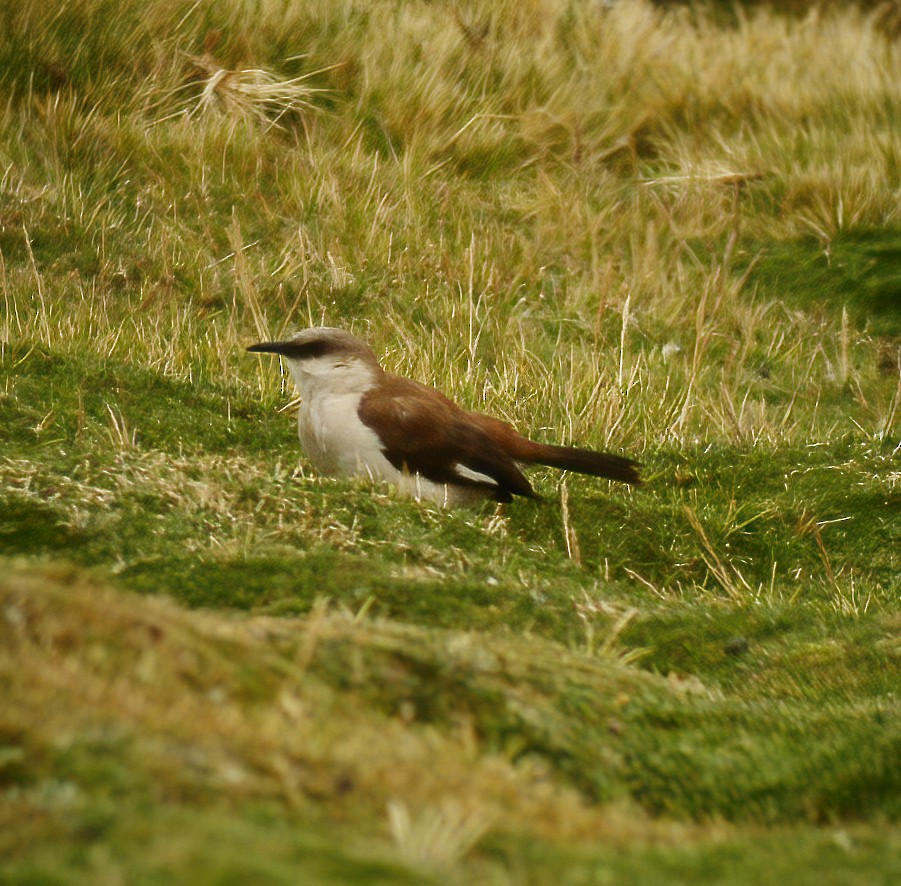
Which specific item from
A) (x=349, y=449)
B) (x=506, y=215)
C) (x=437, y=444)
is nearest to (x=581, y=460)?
(x=437, y=444)

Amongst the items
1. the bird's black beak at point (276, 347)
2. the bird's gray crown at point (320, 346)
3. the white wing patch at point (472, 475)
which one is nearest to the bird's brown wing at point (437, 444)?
the white wing patch at point (472, 475)

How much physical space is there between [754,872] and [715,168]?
8.11 m

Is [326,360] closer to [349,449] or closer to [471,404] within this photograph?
[349,449]

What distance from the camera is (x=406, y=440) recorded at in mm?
4883

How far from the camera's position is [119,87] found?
8.13m

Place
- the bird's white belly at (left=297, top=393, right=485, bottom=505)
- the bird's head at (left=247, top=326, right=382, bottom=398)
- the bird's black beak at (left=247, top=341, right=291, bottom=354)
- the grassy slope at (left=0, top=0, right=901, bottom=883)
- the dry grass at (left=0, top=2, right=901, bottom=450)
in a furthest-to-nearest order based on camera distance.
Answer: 1. the dry grass at (left=0, top=2, right=901, bottom=450)
2. the bird's black beak at (left=247, top=341, right=291, bottom=354)
3. the bird's head at (left=247, top=326, right=382, bottom=398)
4. the bird's white belly at (left=297, top=393, right=485, bottom=505)
5. the grassy slope at (left=0, top=0, right=901, bottom=883)

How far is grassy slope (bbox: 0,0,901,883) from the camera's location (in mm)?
2113

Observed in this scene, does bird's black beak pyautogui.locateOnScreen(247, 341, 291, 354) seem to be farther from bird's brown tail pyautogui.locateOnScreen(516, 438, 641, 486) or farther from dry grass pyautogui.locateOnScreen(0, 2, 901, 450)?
bird's brown tail pyautogui.locateOnScreen(516, 438, 641, 486)

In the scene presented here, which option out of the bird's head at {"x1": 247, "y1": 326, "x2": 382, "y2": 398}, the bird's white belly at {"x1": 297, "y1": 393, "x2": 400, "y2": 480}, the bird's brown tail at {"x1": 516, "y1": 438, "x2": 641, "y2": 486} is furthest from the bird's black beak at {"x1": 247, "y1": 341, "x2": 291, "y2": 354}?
the bird's brown tail at {"x1": 516, "y1": 438, "x2": 641, "y2": 486}

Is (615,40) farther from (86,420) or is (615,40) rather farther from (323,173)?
(86,420)

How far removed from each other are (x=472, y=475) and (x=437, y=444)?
0.61 feet

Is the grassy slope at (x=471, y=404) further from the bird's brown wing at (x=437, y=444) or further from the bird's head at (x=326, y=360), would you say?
the bird's head at (x=326, y=360)

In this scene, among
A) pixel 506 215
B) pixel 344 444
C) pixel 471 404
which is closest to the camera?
pixel 344 444

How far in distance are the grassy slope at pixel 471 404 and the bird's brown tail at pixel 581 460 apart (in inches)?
5.2
